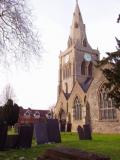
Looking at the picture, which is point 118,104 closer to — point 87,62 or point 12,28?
point 12,28

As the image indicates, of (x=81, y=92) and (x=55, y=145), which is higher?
(x=81, y=92)

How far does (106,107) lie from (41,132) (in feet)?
A: 60.0

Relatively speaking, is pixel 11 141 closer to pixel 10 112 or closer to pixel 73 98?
pixel 10 112

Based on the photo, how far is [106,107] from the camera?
33500 millimetres

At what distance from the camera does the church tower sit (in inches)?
2680

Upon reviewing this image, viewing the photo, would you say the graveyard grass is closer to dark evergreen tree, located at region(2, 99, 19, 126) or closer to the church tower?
dark evergreen tree, located at region(2, 99, 19, 126)

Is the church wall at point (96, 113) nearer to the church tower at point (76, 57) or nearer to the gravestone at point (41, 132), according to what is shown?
the gravestone at point (41, 132)

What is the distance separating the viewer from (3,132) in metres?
13.3

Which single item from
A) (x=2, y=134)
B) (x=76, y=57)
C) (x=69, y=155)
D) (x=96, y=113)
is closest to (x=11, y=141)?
(x=2, y=134)

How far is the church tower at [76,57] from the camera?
6806 cm

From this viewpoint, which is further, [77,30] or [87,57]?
[77,30]

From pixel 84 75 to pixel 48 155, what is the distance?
63.4m

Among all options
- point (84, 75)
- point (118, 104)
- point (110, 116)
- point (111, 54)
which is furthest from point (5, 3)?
point (84, 75)

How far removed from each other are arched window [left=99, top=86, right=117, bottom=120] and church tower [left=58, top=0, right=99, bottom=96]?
32420 mm
